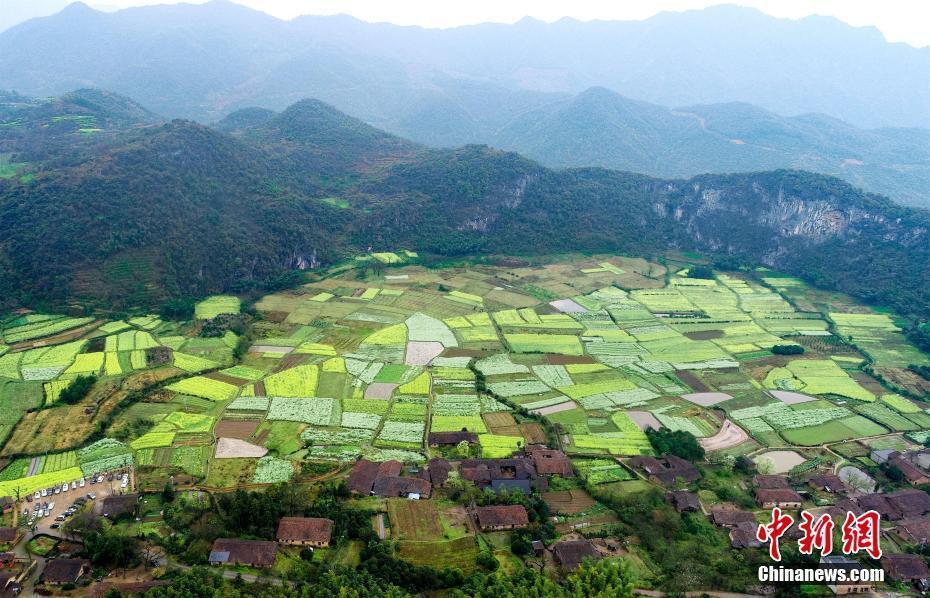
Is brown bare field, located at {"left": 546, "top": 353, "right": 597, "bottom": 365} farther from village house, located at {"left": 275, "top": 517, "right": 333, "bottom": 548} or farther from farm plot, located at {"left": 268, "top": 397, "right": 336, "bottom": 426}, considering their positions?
village house, located at {"left": 275, "top": 517, "right": 333, "bottom": 548}

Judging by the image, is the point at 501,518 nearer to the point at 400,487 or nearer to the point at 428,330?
the point at 400,487

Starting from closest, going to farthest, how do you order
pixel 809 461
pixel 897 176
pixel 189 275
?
1. pixel 809 461
2. pixel 189 275
3. pixel 897 176

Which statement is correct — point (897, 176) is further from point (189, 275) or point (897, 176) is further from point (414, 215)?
point (189, 275)

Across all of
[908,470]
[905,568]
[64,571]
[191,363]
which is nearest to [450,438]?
[64,571]

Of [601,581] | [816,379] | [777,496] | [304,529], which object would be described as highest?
[601,581]

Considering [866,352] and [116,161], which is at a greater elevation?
[116,161]

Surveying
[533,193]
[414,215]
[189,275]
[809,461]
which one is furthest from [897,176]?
[189,275]

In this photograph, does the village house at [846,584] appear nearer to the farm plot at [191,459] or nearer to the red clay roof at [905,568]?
the red clay roof at [905,568]

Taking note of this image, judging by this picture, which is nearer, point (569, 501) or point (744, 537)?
point (744, 537)
